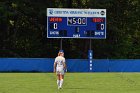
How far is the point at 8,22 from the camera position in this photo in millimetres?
57500

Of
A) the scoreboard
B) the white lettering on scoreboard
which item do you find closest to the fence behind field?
the scoreboard

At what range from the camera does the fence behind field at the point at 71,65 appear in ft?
150

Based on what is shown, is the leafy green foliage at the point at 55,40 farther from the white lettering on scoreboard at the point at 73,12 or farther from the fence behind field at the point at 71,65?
the white lettering on scoreboard at the point at 73,12

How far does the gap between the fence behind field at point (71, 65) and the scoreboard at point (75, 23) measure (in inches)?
164

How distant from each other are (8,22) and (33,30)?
3386 mm

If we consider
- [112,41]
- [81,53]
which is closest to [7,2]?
[81,53]

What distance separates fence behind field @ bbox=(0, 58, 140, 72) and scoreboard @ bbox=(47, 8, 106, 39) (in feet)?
13.7

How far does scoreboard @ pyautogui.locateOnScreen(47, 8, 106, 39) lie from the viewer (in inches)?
1709

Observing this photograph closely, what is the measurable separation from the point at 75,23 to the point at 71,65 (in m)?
5.58

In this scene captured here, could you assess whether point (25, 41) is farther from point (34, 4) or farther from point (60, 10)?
point (60, 10)
